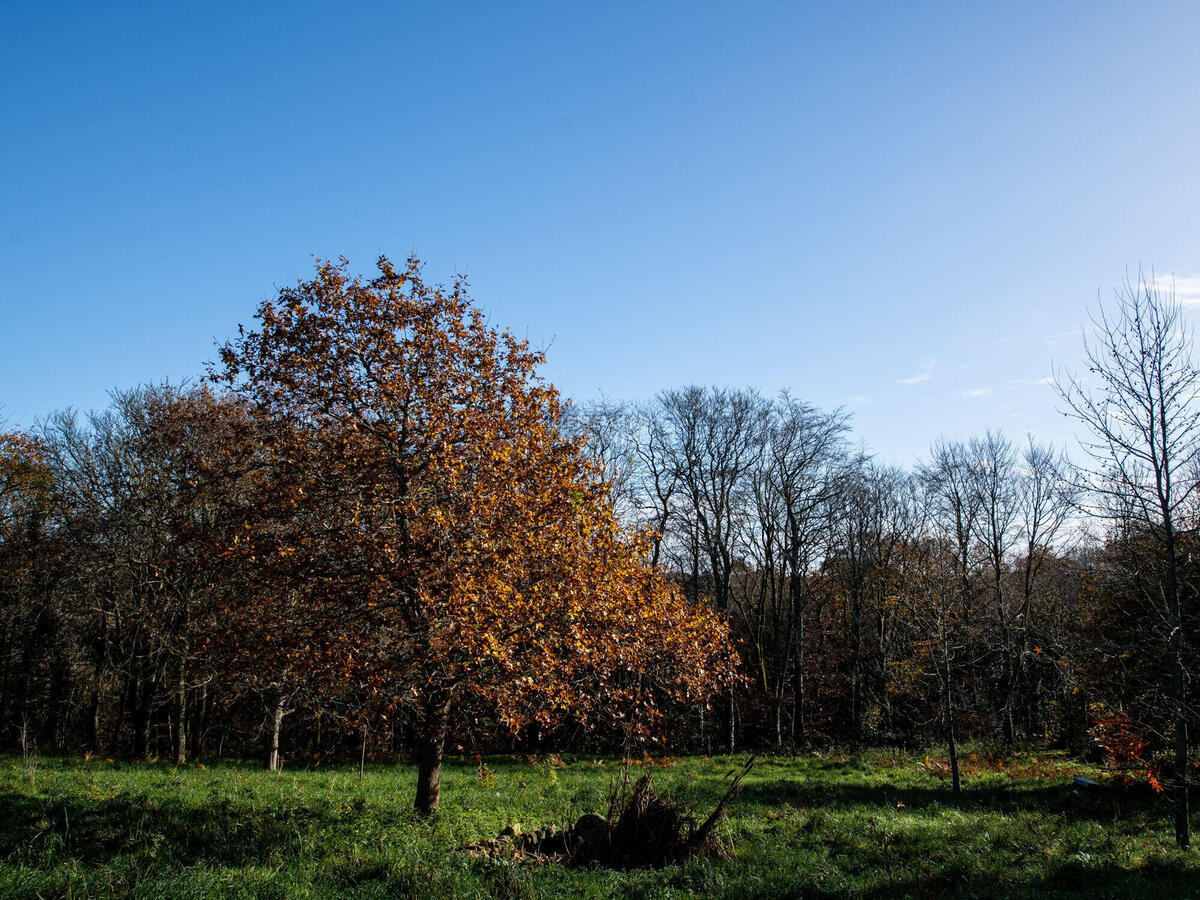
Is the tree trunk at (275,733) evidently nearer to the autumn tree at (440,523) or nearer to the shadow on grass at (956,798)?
the autumn tree at (440,523)

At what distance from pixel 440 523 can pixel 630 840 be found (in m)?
5.18

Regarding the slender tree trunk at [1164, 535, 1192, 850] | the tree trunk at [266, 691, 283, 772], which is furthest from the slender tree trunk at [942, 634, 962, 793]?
the tree trunk at [266, 691, 283, 772]

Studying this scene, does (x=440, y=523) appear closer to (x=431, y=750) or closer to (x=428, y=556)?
(x=428, y=556)

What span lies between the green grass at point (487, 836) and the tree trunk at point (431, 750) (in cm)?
31

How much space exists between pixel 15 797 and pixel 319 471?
7917 millimetres

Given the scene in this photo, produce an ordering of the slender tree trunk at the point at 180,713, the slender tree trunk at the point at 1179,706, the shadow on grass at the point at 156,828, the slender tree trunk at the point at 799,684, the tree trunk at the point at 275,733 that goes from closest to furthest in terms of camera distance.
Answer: the shadow on grass at the point at 156,828 < the slender tree trunk at the point at 1179,706 < the tree trunk at the point at 275,733 < the slender tree trunk at the point at 180,713 < the slender tree trunk at the point at 799,684

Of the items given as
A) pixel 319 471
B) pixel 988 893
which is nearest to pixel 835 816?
pixel 988 893

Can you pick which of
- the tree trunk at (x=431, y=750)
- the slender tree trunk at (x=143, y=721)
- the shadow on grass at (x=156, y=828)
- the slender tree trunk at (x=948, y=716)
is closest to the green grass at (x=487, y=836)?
the shadow on grass at (x=156, y=828)

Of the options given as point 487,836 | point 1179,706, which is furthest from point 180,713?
point 1179,706

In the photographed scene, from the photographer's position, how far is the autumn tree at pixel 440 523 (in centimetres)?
904

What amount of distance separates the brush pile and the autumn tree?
3.63ft

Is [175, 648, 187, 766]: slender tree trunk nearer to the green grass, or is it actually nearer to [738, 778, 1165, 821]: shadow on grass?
the green grass

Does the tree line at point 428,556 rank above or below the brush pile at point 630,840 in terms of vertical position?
above

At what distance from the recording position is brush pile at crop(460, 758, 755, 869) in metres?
8.94
